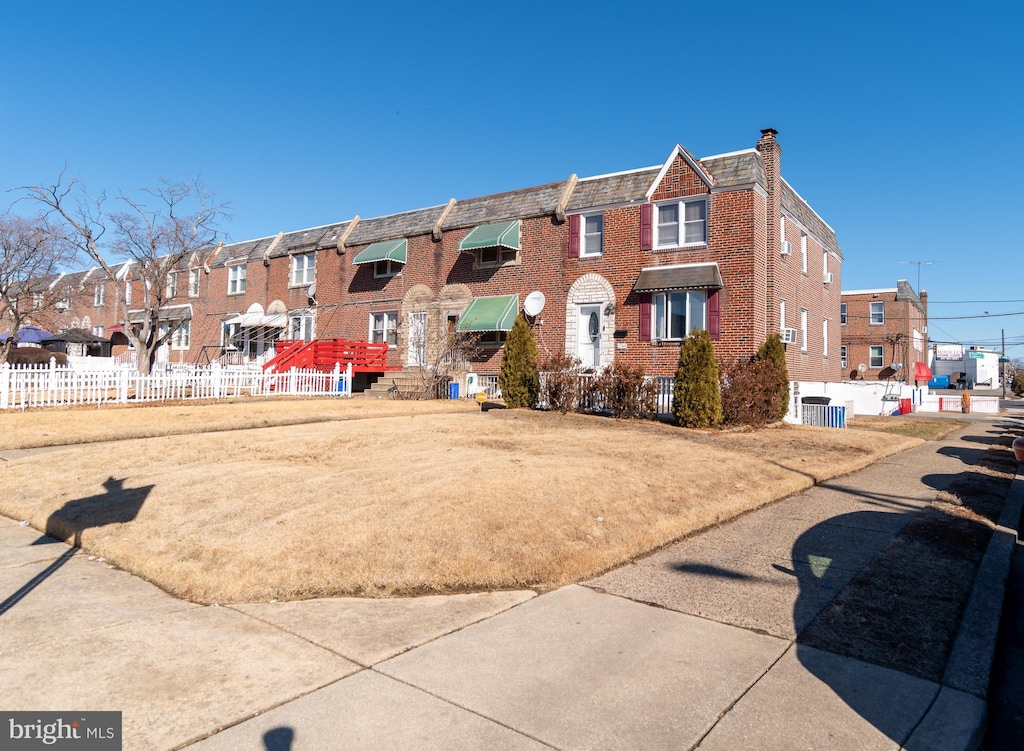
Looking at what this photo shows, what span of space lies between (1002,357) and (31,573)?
10383cm

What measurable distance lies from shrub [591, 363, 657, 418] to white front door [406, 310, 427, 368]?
11.3 metres

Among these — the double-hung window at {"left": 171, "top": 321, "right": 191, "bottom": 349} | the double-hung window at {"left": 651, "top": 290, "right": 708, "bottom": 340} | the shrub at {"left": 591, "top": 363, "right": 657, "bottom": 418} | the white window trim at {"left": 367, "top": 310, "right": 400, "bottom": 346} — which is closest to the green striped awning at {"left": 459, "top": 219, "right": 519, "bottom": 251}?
the white window trim at {"left": 367, "top": 310, "right": 400, "bottom": 346}

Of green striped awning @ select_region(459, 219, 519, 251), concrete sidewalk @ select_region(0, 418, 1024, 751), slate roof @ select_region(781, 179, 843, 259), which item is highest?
slate roof @ select_region(781, 179, 843, 259)

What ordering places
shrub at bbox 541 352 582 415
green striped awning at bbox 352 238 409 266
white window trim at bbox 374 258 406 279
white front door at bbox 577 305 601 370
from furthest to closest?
1. white window trim at bbox 374 258 406 279
2. green striped awning at bbox 352 238 409 266
3. white front door at bbox 577 305 601 370
4. shrub at bbox 541 352 582 415

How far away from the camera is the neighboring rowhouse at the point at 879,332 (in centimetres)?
4672

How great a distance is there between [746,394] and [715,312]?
484 centimetres

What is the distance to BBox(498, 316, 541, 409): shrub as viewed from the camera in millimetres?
17953

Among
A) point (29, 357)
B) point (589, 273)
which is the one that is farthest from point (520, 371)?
point (29, 357)

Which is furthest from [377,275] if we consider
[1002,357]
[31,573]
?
[1002,357]

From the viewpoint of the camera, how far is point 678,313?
20703mm

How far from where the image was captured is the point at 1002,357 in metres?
84.1

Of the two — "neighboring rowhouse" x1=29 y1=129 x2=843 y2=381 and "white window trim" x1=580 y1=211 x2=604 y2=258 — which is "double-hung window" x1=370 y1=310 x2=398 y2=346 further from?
"white window trim" x1=580 y1=211 x2=604 y2=258

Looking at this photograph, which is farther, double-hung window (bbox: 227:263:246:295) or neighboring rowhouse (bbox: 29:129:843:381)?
double-hung window (bbox: 227:263:246:295)

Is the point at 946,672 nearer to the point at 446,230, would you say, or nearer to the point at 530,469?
the point at 530,469
